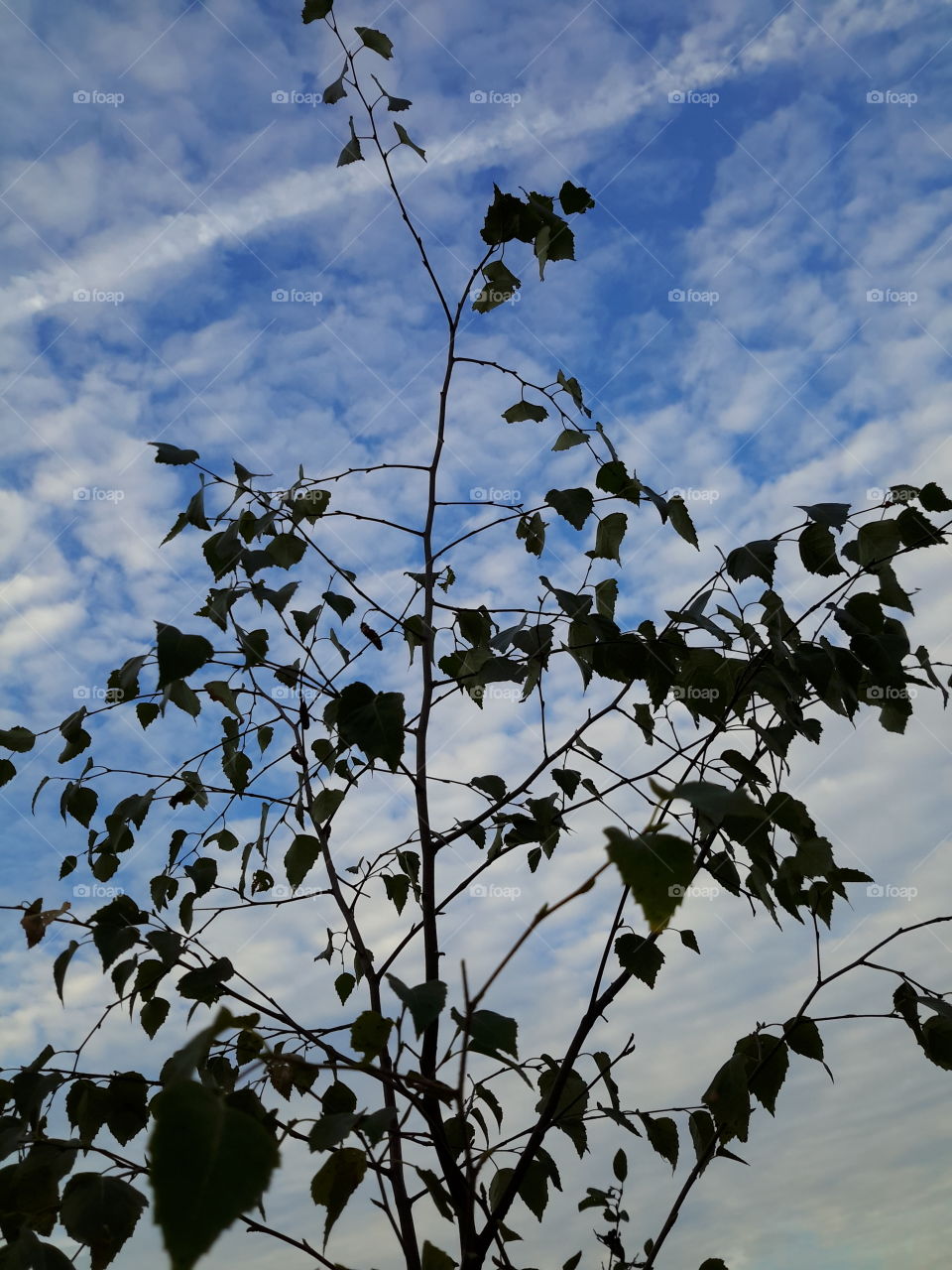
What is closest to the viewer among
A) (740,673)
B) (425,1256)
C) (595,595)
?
(425,1256)

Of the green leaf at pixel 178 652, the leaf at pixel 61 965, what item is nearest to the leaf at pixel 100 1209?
the leaf at pixel 61 965

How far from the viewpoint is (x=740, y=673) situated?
1.65 metres

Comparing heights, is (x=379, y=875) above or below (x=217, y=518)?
below

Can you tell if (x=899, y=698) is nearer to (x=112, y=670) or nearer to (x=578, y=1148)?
(x=578, y=1148)

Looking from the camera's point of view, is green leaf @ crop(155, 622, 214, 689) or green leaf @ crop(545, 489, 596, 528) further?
green leaf @ crop(545, 489, 596, 528)

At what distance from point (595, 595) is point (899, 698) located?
52cm

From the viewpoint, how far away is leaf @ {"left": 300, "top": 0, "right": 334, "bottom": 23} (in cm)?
203

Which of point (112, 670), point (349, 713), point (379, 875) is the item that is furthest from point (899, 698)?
point (112, 670)

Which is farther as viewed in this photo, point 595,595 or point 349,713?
point 595,595

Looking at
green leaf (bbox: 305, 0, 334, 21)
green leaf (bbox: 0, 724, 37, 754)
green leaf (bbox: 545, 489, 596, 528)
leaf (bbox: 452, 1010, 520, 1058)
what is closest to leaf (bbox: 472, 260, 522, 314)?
green leaf (bbox: 545, 489, 596, 528)

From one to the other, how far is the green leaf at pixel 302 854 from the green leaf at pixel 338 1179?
497mm

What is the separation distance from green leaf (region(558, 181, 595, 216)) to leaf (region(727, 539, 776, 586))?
0.70 metres

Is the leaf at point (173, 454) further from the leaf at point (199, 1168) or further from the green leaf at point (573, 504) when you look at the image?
the leaf at point (199, 1168)

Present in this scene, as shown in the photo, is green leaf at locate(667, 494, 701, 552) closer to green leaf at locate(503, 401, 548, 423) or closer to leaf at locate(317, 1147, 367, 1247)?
green leaf at locate(503, 401, 548, 423)
